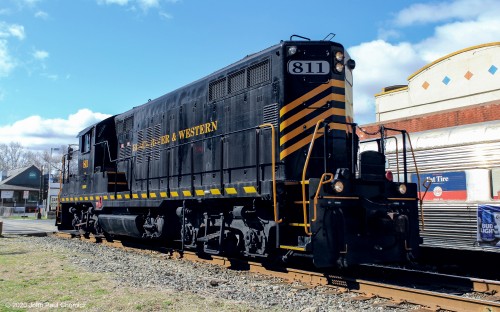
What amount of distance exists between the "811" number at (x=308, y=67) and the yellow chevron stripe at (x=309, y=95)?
0.82ft

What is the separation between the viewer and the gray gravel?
20.2ft

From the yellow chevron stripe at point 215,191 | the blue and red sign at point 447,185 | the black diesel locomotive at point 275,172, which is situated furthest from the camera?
the blue and red sign at point 447,185

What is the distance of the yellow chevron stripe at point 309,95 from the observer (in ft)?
27.4

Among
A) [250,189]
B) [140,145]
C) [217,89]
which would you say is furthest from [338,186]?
[140,145]

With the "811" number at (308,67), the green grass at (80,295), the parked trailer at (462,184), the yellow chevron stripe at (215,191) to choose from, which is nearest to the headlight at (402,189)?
the parked trailer at (462,184)

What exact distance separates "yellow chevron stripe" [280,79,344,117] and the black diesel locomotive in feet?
0.06

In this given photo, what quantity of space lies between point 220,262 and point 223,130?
2.93 m

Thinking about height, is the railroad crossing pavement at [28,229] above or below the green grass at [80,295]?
below

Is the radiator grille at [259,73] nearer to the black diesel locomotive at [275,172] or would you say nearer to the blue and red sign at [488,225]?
the black diesel locomotive at [275,172]

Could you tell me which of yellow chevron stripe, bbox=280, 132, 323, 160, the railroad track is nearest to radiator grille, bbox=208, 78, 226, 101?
yellow chevron stripe, bbox=280, 132, 323, 160

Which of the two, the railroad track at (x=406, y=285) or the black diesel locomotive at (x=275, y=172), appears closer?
the railroad track at (x=406, y=285)

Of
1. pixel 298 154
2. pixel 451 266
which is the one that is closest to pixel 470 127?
pixel 451 266

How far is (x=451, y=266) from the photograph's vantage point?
10.1m

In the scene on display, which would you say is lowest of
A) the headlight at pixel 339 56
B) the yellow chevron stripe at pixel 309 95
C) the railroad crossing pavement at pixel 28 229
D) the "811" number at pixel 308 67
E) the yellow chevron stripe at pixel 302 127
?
the railroad crossing pavement at pixel 28 229
